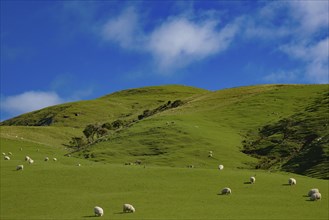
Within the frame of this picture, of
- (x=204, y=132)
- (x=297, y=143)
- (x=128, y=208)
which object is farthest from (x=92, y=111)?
(x=128, y=208)

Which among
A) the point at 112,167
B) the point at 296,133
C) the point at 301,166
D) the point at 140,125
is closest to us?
the point at 112,167

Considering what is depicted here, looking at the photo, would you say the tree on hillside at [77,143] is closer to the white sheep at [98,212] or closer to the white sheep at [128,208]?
the white sheep at [128,208]

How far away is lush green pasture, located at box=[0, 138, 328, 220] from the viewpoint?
24761mm

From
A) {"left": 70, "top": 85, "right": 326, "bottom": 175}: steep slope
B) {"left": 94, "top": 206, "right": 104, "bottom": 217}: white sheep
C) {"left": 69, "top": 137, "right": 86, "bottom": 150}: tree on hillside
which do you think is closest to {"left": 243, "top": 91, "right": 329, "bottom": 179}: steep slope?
{"left": 70, "top": 85, "right": 326, "bottom": 175}: steep slope

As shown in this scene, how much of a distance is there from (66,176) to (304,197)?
17.2 metres

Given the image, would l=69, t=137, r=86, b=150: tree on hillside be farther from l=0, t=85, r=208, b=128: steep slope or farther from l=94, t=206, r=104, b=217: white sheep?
l=94, t=206, r=104, b=217: white sheep

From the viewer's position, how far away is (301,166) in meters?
48.6

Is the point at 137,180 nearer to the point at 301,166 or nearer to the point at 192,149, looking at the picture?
the point at 301,166

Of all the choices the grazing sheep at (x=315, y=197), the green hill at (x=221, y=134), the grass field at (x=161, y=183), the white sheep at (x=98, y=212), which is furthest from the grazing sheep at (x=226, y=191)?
the green hill at (x=221, y=134)

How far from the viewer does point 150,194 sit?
29.8 meters

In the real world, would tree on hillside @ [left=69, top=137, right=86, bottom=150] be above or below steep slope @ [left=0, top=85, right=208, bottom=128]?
below

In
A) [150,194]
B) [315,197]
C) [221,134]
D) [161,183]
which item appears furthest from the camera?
[221,134]

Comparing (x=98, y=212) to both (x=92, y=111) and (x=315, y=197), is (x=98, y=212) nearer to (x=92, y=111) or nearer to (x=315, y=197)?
(x=315, y=197)

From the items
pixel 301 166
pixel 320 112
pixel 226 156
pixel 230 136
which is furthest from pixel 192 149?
pixel 320 112
